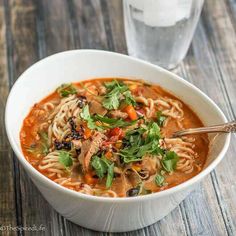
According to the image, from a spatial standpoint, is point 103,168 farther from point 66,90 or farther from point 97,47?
point 97,47

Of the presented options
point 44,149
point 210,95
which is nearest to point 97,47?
point 210,95

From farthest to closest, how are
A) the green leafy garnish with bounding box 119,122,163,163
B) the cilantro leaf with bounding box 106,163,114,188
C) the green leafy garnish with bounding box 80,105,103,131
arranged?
1. the green leafy garnish with bounding box 80,105,103,131
2. the green leafy garnish with bounding box 119,122,163,163
3. the cilantro leaf with bounding box 106,163,114,188

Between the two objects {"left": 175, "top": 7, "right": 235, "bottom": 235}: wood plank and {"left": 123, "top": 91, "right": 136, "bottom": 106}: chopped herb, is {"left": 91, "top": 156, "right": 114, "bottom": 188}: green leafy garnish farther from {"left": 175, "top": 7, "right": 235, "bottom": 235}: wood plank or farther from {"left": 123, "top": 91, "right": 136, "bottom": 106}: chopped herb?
{"left": 175, "top": 7, "right": 235, "bottom": 235}: wood plank

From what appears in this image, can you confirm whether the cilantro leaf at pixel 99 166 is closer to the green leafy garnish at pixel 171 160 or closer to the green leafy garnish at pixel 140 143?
the green leafy garnish at pixel 140 143

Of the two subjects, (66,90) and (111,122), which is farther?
(66,90)

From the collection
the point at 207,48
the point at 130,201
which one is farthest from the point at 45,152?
the point at 207,48

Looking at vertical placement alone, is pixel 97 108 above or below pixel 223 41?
above

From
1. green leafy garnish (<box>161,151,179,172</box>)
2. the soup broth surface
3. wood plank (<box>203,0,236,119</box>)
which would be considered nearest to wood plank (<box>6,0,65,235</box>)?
the soup broth surface

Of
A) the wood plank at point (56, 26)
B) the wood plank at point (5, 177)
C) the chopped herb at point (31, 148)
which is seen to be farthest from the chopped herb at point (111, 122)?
the wood plank at point (56, 26)
